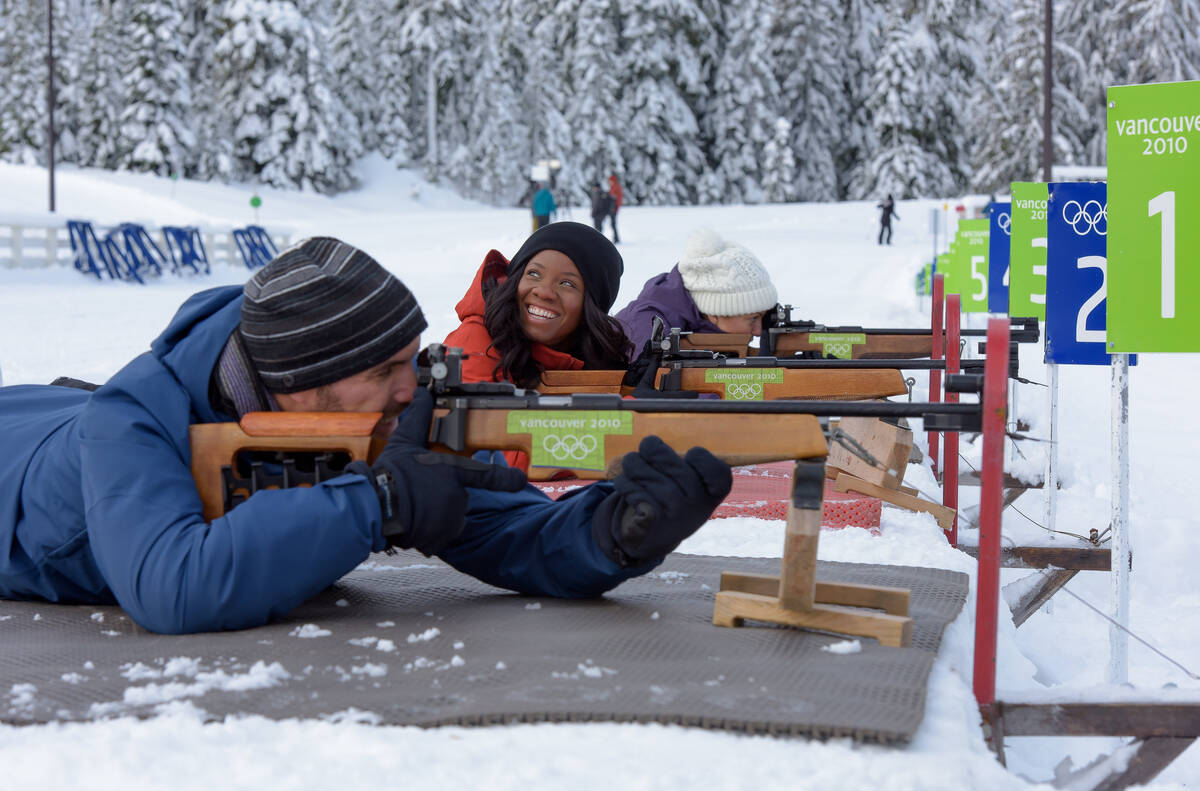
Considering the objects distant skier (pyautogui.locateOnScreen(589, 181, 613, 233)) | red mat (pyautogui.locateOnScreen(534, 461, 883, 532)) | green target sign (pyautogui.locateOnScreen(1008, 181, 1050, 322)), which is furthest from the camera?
distant skier (pyautogui.locateOnScreen(589, 181, 613, 233))

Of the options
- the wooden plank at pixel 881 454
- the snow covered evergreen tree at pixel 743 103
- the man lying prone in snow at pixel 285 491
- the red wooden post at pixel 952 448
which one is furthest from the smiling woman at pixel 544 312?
the snow covered evergreen tree at pixel 743 103

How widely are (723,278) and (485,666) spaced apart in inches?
157

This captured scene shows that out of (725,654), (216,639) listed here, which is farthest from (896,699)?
(216,639)

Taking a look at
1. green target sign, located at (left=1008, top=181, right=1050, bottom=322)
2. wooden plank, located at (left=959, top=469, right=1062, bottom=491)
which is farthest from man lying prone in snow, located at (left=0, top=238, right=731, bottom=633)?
green target sign, located at (left=1008, top=181, right=1050, bottom=322)

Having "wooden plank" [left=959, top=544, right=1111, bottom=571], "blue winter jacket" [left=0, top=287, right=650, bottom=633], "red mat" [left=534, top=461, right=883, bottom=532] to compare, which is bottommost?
"wooden plank" [left=959, top=544, right=1111, bottom=571]

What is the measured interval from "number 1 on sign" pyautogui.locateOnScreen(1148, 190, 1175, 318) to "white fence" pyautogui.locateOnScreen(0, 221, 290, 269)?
19.4 meters

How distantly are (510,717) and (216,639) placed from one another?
849mm

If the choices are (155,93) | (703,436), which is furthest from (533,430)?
(155,93)

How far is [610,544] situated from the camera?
8.68 feet

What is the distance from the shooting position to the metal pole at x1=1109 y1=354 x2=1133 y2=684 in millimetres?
3801

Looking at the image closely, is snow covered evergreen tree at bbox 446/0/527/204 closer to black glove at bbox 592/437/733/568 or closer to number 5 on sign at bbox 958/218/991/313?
number 5 on sign at bbox 958/218/991/313

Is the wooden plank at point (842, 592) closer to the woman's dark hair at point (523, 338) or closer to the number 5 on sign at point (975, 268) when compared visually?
the woman's dark hair at point (523, 338)

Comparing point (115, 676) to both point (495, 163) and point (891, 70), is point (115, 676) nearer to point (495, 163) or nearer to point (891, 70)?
point (891, 70)

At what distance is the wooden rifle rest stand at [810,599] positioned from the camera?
8.15 feet
